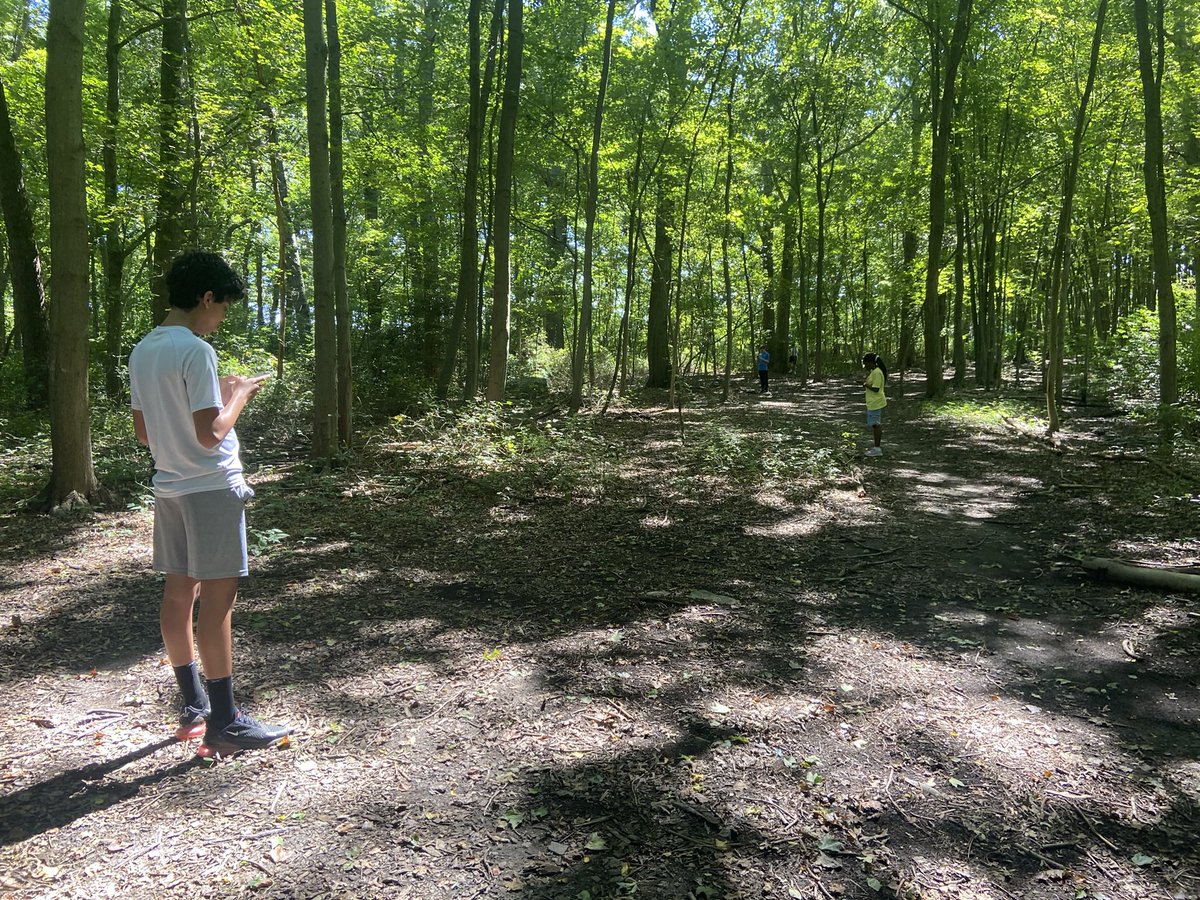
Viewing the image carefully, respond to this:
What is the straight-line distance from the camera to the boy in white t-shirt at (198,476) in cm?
245

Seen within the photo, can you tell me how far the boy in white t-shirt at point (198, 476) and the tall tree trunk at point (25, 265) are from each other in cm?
1062

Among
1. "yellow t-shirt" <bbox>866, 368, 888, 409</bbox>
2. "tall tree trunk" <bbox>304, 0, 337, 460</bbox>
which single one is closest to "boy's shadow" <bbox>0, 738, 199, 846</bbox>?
"tall tree trunk" <bbox>304, 0, 337, 460</bbox>

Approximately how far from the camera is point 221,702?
8.72ft

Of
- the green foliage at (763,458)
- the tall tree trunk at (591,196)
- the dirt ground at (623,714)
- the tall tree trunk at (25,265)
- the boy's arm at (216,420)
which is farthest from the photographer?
the tall tree trunk at (591,196)

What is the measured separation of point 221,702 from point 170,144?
11590mm

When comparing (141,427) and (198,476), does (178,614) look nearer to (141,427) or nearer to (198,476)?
(198,476)

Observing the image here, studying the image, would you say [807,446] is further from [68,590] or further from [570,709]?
[68,590]

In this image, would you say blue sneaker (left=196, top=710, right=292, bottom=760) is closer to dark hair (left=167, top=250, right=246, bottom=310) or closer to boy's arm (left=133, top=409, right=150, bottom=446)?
boy's arm (left=133, top=409, right=150, bottom=446)

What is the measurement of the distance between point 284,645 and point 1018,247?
2242 cm

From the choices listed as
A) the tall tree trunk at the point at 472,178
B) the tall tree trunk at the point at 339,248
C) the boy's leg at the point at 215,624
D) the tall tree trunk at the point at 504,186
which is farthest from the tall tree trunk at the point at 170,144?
the boy's leg at the point at 215,624

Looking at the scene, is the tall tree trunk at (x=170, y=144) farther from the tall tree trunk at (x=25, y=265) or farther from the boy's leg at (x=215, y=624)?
the boy's leg at (x=215, y=624)

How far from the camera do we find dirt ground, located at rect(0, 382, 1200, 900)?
83.4 inches

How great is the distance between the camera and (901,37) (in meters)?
18.3

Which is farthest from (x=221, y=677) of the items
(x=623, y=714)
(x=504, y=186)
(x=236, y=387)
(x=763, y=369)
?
(x=763, y=369)
